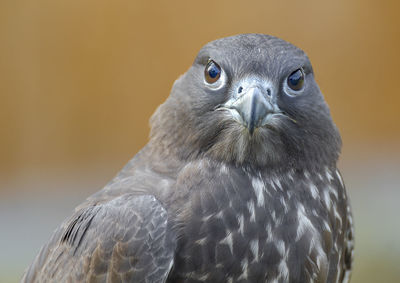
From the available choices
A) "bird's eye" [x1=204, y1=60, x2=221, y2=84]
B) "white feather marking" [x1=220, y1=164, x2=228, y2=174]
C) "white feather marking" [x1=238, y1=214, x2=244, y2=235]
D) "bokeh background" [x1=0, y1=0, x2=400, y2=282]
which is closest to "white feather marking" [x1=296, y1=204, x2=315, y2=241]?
"white feather marking" [x1=238, y1=214, x2=244, y2=235]

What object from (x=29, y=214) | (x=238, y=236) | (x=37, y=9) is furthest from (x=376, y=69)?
(x=238, y=236)

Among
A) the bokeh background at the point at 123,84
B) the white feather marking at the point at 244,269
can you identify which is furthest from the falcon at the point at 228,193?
the bokeh background at the point at 123,84

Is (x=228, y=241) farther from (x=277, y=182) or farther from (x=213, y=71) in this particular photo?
(x=213, y=71)

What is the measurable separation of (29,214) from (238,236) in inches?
217

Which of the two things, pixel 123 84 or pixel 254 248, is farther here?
pixel 123 84

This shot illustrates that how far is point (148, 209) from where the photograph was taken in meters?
2.81

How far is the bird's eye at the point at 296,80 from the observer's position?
9.92 feet

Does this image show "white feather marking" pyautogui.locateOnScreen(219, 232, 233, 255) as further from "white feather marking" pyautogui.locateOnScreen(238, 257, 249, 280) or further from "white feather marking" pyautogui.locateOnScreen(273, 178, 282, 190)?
"white feather marking" pyautogui.locateOnScreen(273, 178, 282, 190)

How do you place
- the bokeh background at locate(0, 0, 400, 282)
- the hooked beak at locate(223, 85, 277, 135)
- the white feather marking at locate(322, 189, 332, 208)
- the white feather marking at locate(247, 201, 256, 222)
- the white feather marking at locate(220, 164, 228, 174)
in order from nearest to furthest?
the hooked beak at locate(223, 85, 277, 135) < the white feather marking at locate(247, 201, 256, 222) < the white feather marking at locate(220, 164, 228, 174) < the white feather marking at locate(322, 189, 332, 208) < the bokeh background at locate(0, 0, 400, 282)

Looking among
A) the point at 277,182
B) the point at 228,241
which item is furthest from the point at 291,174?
the point at 228,241

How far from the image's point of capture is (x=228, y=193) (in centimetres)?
290

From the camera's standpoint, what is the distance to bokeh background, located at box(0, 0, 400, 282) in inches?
275

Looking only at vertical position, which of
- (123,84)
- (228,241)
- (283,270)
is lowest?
(283,270)

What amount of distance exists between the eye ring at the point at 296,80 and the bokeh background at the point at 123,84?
3.78 m
